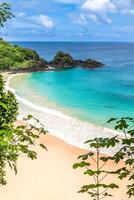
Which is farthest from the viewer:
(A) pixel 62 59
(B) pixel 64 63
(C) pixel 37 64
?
(A) pixel 62 59

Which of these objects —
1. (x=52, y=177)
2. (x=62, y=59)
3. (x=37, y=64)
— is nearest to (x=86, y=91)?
(x=37, y=64)

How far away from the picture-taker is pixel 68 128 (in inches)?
1209

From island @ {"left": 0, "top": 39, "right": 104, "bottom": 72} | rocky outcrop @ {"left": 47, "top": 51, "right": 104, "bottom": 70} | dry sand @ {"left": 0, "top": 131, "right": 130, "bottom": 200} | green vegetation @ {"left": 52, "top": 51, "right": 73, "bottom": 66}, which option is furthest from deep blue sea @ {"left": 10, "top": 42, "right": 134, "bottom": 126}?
dry sand @ {"left": 0, "top": 131, "right": 130, "bottom": 200}

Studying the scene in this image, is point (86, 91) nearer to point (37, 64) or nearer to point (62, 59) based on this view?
point (37, 64)

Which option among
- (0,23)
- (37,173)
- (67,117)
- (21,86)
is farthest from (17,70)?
(0,23)

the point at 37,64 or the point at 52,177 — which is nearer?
the point at 52,177

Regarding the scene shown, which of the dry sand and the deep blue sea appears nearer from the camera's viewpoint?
the dry sand

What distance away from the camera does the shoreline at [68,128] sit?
91.0ft

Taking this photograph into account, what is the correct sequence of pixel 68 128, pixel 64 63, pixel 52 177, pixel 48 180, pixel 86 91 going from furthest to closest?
pixel 64 63
pixel 86 91
pixel 68 128
pixel 52 177
pixel 48 180

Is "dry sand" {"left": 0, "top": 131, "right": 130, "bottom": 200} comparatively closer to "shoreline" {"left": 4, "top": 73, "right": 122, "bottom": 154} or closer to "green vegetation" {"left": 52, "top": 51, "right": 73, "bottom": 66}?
"shoreline" {"left": 4, "top": 73, "right": 122, "bottom": 154}

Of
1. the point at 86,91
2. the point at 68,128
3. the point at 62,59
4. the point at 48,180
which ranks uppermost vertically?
the point at 62,59

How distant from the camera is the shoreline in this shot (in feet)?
91.0

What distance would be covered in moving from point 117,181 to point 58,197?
2878 millimetres

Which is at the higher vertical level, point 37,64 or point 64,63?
point 64,63
